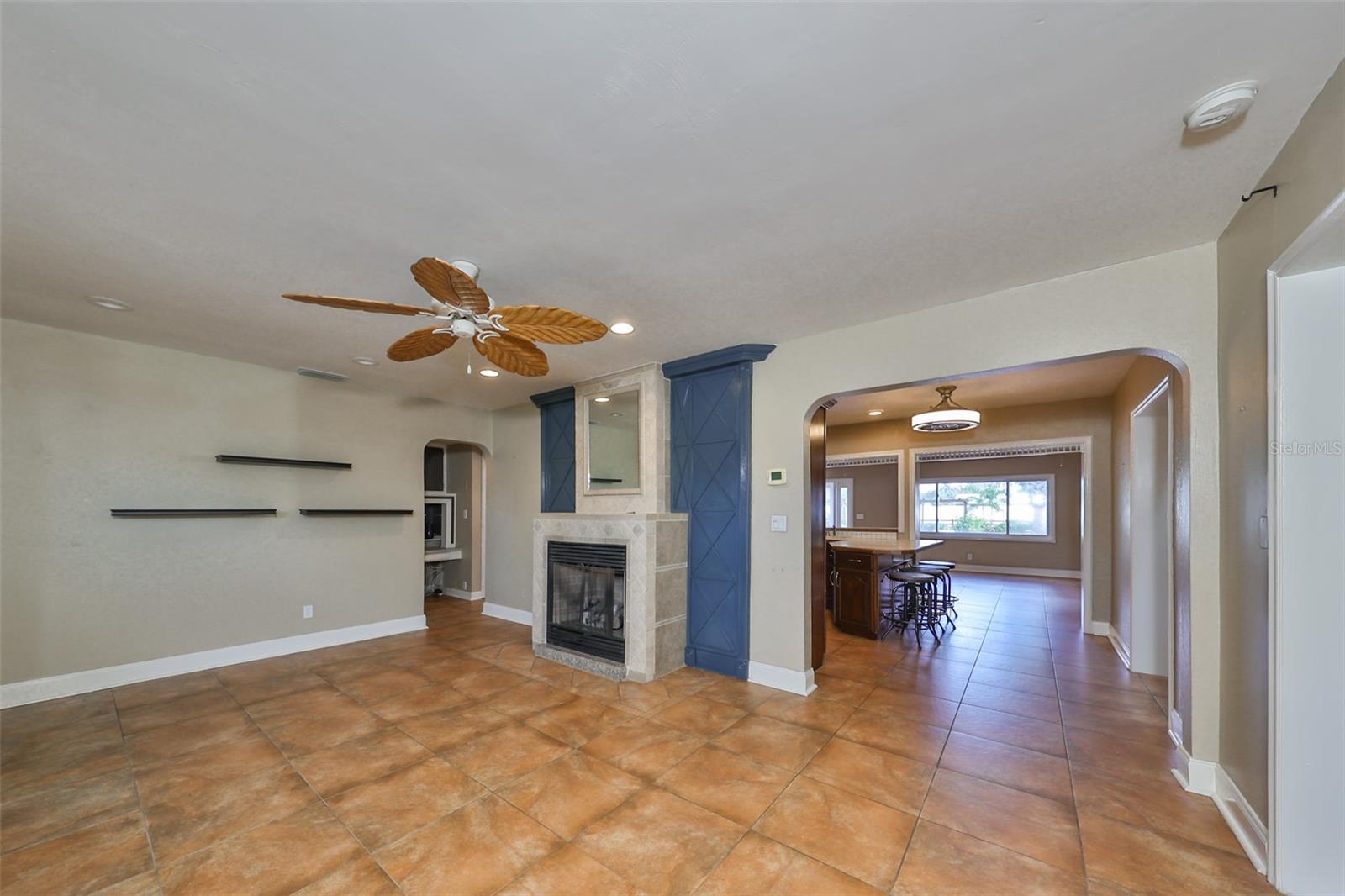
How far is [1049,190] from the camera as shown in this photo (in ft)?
6.75

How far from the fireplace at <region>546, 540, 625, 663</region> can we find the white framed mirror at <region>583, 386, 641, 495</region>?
2.17ft

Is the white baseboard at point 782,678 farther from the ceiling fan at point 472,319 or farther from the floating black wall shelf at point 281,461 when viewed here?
the floating black wall shelf at point 281,461

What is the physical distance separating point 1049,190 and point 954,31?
1.05m

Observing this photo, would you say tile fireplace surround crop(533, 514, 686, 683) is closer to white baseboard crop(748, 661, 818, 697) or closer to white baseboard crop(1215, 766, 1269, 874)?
white baseboard crop(748, 661, 818, 697)

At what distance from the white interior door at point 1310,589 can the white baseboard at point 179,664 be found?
638 cm

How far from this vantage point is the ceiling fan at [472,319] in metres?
2.11

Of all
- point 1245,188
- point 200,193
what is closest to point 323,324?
point 200,193

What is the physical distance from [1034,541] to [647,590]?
926cm

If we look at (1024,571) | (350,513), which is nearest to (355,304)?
(350,513)

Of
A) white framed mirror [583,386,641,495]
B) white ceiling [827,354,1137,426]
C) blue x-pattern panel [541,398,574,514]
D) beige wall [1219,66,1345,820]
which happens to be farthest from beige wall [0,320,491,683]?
beige wall [1219,66,1345,820]

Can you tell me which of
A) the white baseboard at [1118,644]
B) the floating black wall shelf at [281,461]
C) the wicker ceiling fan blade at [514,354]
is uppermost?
the wicker ceiling fan blade at [514,354]

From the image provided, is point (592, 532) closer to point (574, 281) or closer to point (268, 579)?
point (574, 281)

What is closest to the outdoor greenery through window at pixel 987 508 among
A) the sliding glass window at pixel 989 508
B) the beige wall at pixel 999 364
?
the sliding glass window at pixel 989 508

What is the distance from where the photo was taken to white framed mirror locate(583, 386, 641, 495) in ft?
15.8
